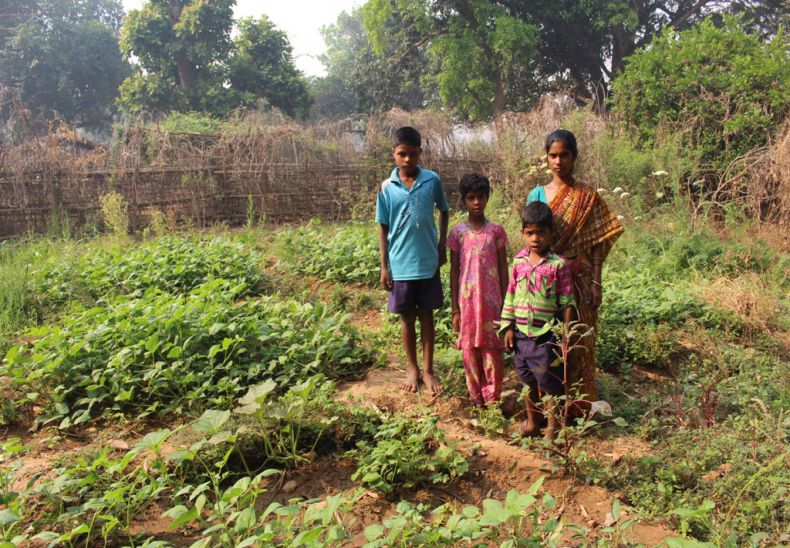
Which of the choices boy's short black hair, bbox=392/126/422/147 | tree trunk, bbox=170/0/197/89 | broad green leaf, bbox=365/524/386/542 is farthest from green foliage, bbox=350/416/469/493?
tree trunk, bbox=170/0/197/89

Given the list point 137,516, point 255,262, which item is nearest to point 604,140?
point 255,262

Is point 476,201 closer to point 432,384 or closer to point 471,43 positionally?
point 432,384

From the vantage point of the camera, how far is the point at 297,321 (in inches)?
Answer: 157

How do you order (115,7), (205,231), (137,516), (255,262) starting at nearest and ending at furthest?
(137,516), (255,262), (205,231), (115,7)

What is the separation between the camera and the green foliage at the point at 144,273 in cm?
514

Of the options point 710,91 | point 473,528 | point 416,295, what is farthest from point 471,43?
point 473,528

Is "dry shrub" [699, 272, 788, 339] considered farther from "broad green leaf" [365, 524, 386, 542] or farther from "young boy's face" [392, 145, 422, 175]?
"broad green leaf" [365, 524, 386, 542]

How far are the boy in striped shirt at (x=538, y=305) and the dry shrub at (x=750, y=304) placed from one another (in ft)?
8.03

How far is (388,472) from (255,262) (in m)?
3.71

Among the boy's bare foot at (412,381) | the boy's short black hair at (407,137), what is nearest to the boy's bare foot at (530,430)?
the boy's bare foot at (412,381)

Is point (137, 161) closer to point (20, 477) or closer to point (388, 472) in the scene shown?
point (20, 477)

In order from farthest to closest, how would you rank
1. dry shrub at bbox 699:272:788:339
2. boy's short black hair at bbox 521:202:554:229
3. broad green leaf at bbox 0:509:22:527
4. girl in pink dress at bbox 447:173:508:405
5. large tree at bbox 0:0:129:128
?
1. large tree at bbox 0:0:129:128
2. dry shrub at bbox 699:272:788:339
3. girl in pink dress at bbox 447:173:508:405
4. boy's short black hair at bbox 521:202:554:229
5. broad green leaf at bbox 0:509:22:527

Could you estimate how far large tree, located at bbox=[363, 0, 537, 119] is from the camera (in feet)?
56.6

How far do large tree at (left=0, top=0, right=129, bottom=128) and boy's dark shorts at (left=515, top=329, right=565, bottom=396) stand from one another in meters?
26.8
